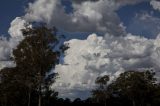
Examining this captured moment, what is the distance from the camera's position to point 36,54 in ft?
223

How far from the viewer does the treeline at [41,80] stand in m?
68.4

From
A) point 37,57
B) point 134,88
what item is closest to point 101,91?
point 134,88

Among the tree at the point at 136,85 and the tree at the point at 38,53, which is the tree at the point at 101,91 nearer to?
the tree at the point at 136,85

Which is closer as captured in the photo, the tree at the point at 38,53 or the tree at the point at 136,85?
the tree at the point at 38,53

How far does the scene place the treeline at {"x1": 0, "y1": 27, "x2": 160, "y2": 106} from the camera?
6844 cm

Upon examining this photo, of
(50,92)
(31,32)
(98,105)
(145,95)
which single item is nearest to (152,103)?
(145,95)

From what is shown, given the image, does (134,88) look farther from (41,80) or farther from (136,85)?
(41,80)

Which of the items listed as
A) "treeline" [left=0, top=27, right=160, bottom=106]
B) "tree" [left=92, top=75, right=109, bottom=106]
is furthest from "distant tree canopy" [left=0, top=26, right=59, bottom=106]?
"tree" [left=92, top=75, right=109, bottom=106]

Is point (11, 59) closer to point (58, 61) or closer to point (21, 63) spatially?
point (21, 63)

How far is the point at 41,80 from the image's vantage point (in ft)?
221

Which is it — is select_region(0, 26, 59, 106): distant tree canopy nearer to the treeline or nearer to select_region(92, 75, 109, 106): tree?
the treeline

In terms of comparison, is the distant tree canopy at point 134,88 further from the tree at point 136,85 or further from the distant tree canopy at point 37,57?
the distant tree canopy at point 37,57

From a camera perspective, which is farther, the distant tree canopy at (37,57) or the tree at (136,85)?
the tree at (136,85)

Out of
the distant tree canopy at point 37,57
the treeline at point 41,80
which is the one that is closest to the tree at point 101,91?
the treeline at point 41,80
